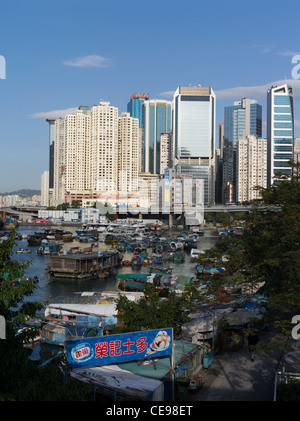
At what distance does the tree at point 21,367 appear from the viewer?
411cm

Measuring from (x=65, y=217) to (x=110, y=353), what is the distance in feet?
242

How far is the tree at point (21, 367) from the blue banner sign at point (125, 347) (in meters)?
1.53

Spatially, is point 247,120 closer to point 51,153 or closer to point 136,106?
point 136,106

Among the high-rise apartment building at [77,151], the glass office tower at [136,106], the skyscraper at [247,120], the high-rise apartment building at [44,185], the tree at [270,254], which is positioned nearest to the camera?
the tree at [270,254]

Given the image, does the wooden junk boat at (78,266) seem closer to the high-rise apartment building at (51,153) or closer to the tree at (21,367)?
the tree at (21,367)

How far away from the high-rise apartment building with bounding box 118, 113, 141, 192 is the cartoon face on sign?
91431mm

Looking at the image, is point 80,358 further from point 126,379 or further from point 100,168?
point 100,168

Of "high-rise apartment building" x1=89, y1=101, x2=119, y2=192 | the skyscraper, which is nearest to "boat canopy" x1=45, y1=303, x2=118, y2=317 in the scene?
"high-rise apartment building" x1=89, y1=101, x2=119, y2=192

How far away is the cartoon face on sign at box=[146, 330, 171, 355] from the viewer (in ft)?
21.1

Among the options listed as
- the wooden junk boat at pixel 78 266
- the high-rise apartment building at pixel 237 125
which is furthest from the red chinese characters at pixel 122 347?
the high-rise apartment building at pixel 237 125

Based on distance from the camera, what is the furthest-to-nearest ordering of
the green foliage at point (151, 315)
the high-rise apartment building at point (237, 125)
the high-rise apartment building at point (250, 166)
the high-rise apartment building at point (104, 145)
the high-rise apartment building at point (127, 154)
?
the high-rise apartment building at point (237, 125) < the high-rise apartment building at point (127, 154) < the high-rise apartment building at point (104, 145) < the high-rise apartment building at point (250, 166) < the green foliage at point (151, 315)

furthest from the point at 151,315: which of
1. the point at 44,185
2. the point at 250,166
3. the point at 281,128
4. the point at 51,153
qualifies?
the point at 44,185

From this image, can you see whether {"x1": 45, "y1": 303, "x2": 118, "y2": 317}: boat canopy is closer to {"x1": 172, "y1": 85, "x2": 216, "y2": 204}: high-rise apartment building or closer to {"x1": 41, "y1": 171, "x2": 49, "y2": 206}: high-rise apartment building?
{"x1": 172, "y1": 85, "x2": 216, "y2": 204}: high-rise apartment building

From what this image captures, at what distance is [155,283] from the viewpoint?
68.9 feet
